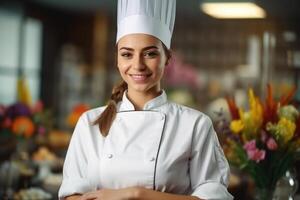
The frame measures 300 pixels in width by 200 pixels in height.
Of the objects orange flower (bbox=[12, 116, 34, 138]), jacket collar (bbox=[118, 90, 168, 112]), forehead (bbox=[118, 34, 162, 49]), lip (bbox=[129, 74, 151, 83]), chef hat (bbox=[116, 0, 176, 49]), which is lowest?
orange flower (bbox=[12, 116, 34, 138])

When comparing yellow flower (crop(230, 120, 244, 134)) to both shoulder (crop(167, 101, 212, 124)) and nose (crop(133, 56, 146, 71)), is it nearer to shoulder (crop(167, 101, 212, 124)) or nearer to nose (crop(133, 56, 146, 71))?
shoulder (crop(167, 101, 212, 124))

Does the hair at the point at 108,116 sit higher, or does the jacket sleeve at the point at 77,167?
the hair at the point at 108,116

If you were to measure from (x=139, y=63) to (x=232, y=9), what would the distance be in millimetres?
3735

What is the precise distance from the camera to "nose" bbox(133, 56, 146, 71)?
3.59 feet

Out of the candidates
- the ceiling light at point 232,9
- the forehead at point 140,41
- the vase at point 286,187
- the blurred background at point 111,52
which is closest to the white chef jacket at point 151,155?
the forehead at point 140,41

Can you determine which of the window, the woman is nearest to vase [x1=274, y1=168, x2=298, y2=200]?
the woman

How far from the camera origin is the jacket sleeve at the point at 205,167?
1.10 metres

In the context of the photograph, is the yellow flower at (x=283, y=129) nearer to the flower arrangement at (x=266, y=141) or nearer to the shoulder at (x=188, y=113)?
the flower arrangement at (x=266, y=141)

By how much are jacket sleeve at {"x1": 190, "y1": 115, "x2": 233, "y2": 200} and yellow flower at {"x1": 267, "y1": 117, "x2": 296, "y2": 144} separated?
465 millimetres

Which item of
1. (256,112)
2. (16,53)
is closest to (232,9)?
(16,53)

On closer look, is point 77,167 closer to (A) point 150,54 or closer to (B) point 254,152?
(A) point 150,54

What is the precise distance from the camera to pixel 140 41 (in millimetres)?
1099

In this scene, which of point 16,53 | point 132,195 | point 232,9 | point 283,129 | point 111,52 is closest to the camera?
point 132,195

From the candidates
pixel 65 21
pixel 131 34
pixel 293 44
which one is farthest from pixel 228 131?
pixel 65 21
